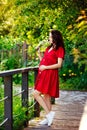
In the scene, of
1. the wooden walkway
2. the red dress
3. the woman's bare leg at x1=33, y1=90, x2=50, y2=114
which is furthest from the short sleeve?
the wooden walkway

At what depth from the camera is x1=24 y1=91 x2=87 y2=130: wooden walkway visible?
8.40 m

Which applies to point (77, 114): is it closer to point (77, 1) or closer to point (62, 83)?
point (77, 1)

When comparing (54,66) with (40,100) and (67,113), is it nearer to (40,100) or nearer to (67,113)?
(40,100)

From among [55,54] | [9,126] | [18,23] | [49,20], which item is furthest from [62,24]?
[9,126]

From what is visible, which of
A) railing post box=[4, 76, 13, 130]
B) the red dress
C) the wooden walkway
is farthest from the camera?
the wooden walkway

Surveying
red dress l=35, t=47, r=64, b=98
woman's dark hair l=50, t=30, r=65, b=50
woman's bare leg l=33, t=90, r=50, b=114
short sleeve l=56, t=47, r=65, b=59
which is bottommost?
woman's bare leg l=33, t=90, r=50, b=114

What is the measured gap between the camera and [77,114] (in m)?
10.1

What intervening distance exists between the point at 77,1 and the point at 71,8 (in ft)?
0.85

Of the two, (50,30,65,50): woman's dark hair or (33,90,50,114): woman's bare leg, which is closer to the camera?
(50,30,65,50): woman's dark hair

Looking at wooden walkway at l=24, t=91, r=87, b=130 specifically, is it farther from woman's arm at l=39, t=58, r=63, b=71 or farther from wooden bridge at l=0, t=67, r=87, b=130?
woman's arm at l=39, t=58, r=63, b=71

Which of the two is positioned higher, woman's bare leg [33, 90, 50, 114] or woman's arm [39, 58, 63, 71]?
woman's arm [39, 58, 63, 71]

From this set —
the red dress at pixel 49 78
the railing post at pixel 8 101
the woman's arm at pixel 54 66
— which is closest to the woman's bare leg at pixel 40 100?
the red dress at pixel 49 78

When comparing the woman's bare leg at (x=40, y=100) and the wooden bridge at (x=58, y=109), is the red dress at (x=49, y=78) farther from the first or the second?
the wooden bridge at (x=58, y=109)

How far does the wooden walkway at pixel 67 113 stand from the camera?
8.40 m
